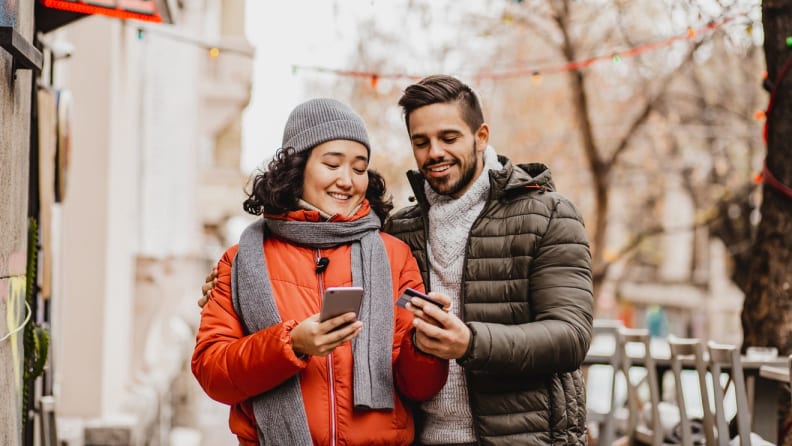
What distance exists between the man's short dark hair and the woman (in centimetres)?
20

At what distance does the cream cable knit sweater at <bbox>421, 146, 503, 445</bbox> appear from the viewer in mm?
3264

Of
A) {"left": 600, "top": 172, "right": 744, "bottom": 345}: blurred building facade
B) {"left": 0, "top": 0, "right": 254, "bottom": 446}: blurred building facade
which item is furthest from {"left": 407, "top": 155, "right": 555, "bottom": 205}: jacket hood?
{"left": 600, "top": 172, "right": 744, "bottom": 345}: blurred building facade

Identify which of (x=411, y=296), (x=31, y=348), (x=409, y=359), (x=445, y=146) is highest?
(x=445, y=146)

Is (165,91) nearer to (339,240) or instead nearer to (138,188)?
(138,188)

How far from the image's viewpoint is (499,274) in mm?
3227

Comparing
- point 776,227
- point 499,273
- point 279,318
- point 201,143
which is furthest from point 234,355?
point 201,143

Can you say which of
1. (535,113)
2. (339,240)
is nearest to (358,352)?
(339,240)

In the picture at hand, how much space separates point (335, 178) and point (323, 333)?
618mm

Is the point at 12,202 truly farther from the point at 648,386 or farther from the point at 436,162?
the point at 648,386

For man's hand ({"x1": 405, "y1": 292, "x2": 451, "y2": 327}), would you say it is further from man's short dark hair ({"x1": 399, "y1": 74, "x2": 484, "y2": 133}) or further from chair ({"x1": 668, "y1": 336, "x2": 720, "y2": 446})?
chair ({"x1": 668, "y1": 336, "x2": 720, "y2": 446})

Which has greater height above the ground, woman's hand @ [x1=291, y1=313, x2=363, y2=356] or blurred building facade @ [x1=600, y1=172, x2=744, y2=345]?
woman's hand @ [x1=291, y1=313, x2=363, y2=356]

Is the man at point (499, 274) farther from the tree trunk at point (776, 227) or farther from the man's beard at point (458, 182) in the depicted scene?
the tree trunk at point (776, 227)

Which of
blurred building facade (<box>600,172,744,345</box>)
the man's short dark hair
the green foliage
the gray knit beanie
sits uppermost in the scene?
the man's short dark hair

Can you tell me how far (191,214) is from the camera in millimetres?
19094
